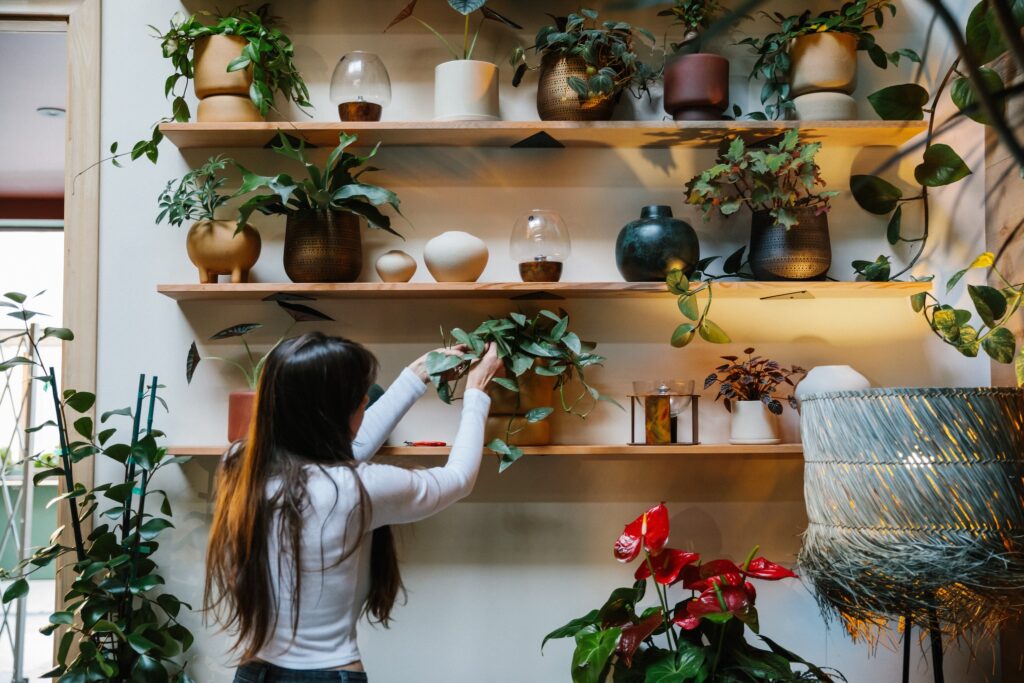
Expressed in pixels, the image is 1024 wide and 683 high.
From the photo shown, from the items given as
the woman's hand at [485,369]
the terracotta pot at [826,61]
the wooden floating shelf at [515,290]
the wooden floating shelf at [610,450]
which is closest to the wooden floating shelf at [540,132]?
the terracotta pot at [826,61]

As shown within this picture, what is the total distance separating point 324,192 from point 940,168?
158cm

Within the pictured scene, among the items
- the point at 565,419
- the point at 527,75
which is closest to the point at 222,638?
the point at 565,419

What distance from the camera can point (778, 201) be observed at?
221 cm

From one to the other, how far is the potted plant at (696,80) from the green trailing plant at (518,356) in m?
0.62

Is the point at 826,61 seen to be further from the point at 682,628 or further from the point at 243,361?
the point at 243,361

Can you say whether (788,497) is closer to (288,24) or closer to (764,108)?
(764,108)

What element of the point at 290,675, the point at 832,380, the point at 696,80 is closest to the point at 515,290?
the point at 696,80

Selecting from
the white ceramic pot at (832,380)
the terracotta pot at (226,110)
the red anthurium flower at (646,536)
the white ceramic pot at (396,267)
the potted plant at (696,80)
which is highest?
the potted plant at (696,80)

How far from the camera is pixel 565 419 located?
2387 mm

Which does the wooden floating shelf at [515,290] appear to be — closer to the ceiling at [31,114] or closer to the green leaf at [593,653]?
the green leaf at [593,653]

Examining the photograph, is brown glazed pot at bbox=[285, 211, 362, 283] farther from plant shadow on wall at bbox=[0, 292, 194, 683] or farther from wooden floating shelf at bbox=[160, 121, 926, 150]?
plant shadow on wall at bbox=[0, 292, 194, 683]

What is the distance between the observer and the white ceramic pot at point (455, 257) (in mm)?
2205

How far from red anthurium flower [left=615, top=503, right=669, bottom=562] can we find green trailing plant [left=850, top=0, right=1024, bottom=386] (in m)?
0.84

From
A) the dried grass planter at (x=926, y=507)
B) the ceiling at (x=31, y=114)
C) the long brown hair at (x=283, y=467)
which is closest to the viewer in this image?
the long brown hair at (x=283, y=467)
